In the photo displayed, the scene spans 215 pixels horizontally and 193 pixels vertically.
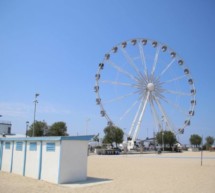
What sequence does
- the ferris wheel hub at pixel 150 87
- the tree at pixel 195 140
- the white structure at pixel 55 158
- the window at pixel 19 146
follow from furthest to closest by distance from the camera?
the tree at pixel 195 140, the ferris wheel hub at pixel 150 87, the window at pixel 19 146, the white structure at pixel 55 158

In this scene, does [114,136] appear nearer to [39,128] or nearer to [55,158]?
[39,128]

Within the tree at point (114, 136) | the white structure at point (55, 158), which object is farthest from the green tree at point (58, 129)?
the white structure at point (55, 158)

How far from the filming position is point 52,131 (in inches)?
2842

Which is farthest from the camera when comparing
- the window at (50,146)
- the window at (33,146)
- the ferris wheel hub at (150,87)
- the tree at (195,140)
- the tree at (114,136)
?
the tree at (195,140)

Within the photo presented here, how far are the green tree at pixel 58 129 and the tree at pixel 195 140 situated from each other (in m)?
68.3

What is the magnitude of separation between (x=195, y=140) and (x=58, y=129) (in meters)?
70.4

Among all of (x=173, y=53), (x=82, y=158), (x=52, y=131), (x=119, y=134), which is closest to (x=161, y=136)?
(x=119, y=134)

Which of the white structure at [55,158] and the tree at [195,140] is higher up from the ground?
the tree at [195,140]

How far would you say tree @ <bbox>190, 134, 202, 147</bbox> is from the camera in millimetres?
122062

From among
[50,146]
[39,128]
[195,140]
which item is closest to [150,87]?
[50,146]

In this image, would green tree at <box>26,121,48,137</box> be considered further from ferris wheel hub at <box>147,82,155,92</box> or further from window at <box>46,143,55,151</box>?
window at <box>46,143,55,151</box>

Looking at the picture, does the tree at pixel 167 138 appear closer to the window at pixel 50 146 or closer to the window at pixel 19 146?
the window at pixel 19 146

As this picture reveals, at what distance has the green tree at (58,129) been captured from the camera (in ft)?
237

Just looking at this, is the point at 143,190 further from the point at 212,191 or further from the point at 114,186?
the point at 212,191
